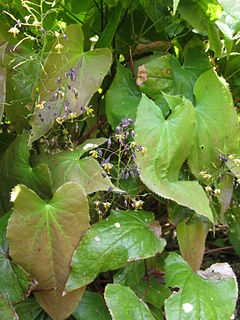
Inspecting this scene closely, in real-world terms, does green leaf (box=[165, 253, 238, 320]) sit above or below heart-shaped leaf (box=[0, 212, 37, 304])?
below

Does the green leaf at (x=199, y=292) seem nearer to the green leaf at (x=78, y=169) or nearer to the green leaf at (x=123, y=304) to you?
the green leaf at (x=123, y=304)

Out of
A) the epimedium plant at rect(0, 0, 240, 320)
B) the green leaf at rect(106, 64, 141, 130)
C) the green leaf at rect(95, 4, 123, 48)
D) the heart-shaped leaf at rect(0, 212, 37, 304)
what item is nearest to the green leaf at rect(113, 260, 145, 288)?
the epimedium plant at rect(0, 0, 240, 320)

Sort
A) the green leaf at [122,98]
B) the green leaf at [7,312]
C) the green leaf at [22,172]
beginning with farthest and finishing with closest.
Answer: the green leaf at [122,98] → the green leaf at [22,172] → the green leaf at [7,312]

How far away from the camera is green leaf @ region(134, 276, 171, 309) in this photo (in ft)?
3.64

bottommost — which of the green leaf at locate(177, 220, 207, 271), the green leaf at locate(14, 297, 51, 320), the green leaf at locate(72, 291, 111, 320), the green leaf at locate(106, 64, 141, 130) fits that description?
the green leaf at locate(72, 291, 111, 320)

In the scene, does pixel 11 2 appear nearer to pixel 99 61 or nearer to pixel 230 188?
pixel 99 61

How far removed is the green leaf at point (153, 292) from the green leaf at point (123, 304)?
148 millimetres

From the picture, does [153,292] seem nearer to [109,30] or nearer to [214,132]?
[214,132]

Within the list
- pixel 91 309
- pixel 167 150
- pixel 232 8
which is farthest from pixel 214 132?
pixel 91 309

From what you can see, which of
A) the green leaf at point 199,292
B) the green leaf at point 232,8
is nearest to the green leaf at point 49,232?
the green leaf at point 199,292

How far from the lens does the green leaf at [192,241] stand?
3.70 feet

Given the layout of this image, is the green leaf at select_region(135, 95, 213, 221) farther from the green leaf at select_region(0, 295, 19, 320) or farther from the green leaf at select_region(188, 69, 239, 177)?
the green leaf at select_region(0, 295, 19, 320)

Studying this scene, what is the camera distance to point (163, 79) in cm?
116

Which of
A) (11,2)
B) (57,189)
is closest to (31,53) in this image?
(11,2)
